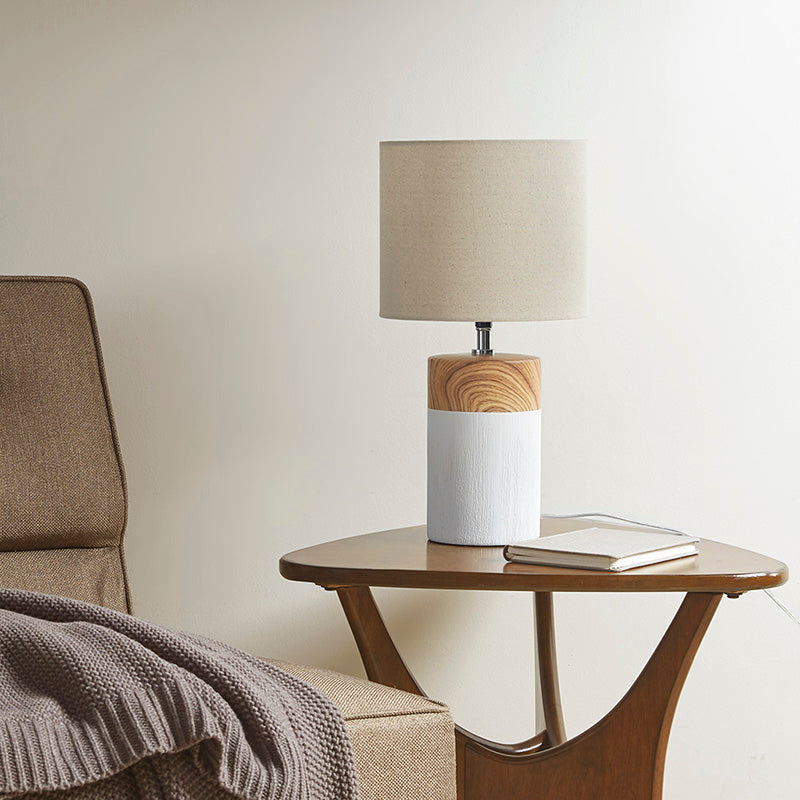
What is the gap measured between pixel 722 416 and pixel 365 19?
88cm

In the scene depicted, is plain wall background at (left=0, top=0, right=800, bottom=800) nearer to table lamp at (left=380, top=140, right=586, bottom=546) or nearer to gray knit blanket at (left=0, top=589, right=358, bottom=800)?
table lamp at (left=380, top=140, right=586, bottom=546)

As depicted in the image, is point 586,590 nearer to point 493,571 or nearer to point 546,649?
point 493,571

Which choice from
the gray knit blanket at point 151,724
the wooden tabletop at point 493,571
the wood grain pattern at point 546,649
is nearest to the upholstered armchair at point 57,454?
the wooden tabletop at point 493,571

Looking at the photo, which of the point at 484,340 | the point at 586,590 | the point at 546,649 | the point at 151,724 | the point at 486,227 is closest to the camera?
the point at 151,724

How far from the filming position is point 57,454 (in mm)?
1607

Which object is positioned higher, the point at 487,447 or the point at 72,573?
the point at 487,447

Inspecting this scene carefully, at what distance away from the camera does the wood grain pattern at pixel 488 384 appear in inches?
63.3

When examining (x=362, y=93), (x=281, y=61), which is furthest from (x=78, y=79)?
(x=362, y=93)

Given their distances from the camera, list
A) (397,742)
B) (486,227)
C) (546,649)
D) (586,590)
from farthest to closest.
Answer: (546,649), (486,227), (586,590), (397,742)

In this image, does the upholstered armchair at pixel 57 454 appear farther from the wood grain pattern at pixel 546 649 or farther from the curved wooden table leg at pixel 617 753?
the wood grain pattern at pixel 546 649

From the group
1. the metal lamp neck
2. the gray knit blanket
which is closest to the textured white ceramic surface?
the metal lamp neck

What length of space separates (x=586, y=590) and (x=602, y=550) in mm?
68

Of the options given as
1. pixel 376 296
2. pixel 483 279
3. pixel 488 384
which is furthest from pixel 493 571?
pixel 376 296

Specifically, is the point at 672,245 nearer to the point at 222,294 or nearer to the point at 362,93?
the point at 362,93
